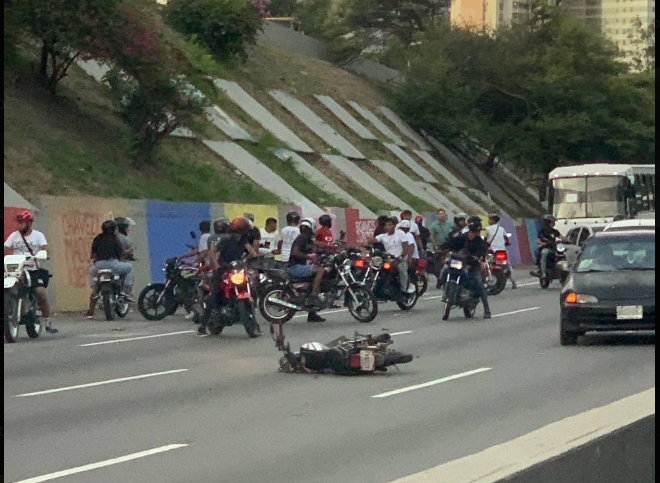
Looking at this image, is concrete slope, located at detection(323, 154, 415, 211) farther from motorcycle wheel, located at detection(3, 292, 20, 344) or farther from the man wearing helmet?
motorcycle wheel, located at detection(3, 292, 20, 344)

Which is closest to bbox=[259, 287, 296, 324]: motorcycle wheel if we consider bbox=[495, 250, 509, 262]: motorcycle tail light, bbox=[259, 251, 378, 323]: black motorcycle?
bbox=[259, 251, 378, 323]: black motorcycle

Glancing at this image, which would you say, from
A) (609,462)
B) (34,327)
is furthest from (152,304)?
(609,462)

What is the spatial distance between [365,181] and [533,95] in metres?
15.9

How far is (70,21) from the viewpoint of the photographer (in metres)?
33.7

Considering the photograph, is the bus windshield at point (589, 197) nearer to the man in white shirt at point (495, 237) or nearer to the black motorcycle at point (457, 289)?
the man in white shirt at point (495, 237)

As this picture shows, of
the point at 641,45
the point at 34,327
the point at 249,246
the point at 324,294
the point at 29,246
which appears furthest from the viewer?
the point at 641,45

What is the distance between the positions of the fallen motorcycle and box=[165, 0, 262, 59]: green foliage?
34.5 metres

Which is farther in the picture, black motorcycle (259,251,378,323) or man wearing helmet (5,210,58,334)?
black motorcycle (259,251,378,323)

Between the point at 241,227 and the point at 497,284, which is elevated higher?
the point at 241,227

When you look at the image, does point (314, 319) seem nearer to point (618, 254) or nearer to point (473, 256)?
point (473, 256)

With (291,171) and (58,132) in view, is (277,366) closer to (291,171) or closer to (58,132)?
(58,132)

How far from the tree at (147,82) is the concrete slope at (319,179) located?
935 cm

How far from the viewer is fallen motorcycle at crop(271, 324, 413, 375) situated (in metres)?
15.1

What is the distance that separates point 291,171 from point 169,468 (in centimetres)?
3642
